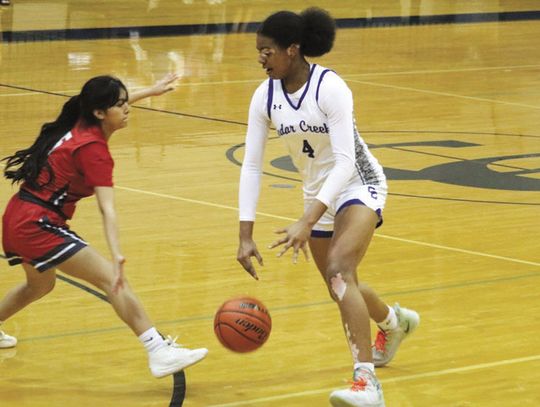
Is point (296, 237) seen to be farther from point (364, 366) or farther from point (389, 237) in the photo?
point (389, 237)

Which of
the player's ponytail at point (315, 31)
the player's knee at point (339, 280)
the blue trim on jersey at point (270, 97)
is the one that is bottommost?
the player's knee at point (339, 280)

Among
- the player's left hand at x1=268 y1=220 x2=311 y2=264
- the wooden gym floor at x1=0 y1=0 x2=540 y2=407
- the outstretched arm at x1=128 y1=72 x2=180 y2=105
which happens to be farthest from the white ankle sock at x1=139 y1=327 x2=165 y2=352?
the outstretched arm at x1=128 y1=72 x2=180 y2=105

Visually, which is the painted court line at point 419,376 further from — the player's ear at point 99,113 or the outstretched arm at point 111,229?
the player's ear at point 99,113

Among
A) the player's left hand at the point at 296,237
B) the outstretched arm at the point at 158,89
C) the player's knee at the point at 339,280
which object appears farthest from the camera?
the outstretched arm at the point at 158,89

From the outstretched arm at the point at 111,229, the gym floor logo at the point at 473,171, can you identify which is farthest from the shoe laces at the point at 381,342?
the gym floor logo at the point at 473,171

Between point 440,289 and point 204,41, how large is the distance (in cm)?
1476

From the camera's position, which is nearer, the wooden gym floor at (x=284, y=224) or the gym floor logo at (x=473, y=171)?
the wooden gym floor at (x=284, y=224)

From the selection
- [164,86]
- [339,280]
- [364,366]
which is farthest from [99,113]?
[364,366]

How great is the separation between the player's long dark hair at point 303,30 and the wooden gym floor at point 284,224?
63.3 inches

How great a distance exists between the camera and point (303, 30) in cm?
603

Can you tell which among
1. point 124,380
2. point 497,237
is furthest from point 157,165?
point 124,380

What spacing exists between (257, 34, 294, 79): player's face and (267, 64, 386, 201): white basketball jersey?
12 centimetres

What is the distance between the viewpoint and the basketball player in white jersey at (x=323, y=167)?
19.3 ft

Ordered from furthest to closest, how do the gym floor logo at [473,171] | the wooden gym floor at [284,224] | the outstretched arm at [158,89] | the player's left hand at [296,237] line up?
the gym floor logo at [473,171]
the outstretched arm at [158,89]
the wooden gym floor at [284,224]
the player's left hand at [296,237]
